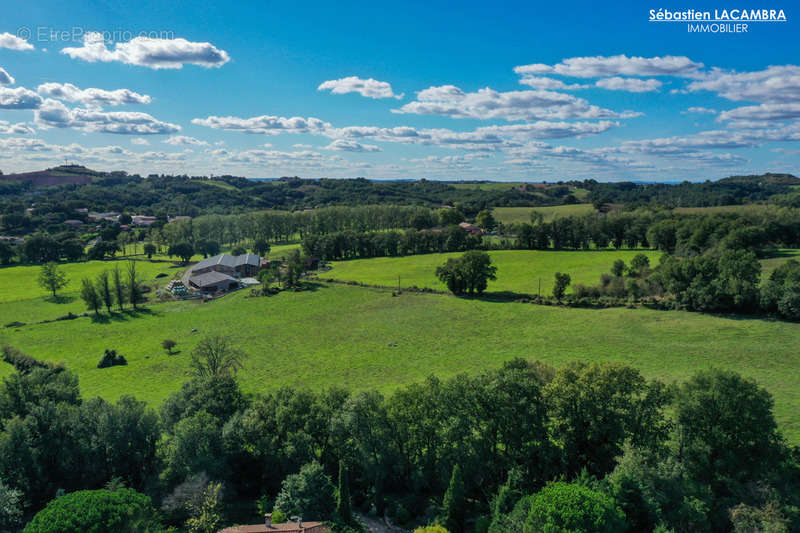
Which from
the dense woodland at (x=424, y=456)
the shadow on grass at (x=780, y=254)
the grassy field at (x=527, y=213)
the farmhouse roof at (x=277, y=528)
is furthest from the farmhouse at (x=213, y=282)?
the shadow on grass at (x=780, y=254)

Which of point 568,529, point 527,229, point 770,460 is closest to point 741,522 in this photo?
point 770,460

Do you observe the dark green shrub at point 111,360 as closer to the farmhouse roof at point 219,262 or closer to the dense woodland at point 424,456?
the dense woodland at point 424,456

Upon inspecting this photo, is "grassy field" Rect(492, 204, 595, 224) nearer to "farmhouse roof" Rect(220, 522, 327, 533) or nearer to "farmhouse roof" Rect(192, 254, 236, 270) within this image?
"farmhouse roof" Rect(192, 254, 236, 270)

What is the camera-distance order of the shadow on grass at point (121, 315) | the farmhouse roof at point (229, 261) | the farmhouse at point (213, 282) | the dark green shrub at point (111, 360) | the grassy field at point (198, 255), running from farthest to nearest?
the grassy field at point (198, 255) < the farmhouse roof at point (229, 261) < the farmhouse at point (213, 282) < the shadow on grass at point (121, 315) < the dark green shrub at point (111, 360)

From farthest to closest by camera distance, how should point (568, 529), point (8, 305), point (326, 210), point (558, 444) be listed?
1. point (326, 210)
2. point (8, 305)
3. point (558, 444)
4. point (568, 529)

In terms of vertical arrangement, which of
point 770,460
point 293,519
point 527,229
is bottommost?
point 293,519

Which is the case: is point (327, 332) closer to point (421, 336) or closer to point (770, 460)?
point (421, 336)
